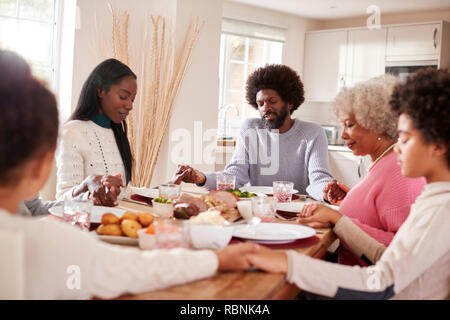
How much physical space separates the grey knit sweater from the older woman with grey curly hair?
98 cm

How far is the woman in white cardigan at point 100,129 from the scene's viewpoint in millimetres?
2141

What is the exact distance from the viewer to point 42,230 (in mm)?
804

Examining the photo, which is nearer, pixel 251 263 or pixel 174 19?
pixel 251 263

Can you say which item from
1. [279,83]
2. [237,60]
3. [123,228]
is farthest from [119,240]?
[237,60]

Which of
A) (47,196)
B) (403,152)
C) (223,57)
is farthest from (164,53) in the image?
(403,152)

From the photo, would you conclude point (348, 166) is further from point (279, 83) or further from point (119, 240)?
point (119, 240)

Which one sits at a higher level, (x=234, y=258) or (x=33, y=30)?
(x=33, y=30)

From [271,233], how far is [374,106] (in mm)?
685

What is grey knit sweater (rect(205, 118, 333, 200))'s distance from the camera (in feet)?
9.62

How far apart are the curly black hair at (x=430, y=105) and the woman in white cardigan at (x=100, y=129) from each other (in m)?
1.36

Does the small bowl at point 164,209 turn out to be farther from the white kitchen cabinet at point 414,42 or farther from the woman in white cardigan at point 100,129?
the white kitchen cabinet at point 414,42

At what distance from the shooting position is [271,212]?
5.41 feet
